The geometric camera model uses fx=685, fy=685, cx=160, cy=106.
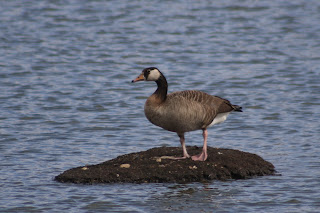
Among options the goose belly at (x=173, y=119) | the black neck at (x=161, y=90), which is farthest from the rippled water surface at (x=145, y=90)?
the black neck at (x=161, y=90)

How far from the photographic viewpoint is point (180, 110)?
12016mm

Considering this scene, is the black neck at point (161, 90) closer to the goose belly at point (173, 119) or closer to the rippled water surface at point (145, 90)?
the goose belly at point (173, 119)

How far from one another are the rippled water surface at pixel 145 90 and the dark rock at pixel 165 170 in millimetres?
220

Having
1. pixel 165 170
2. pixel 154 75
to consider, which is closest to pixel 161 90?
pixel 154 75

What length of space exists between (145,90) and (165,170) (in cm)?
1050

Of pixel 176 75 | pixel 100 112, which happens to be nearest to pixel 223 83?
pixel 176 75

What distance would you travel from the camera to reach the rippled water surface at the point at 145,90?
11.5 meters

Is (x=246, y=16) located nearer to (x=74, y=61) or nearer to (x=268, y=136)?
(x=74, y=61)

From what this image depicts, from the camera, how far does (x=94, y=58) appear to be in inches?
1072

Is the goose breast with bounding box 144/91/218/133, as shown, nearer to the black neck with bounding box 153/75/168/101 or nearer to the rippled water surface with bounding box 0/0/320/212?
the black neck with bounding box 153/75/168/101

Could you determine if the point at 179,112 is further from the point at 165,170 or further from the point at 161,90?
the point at 165,170

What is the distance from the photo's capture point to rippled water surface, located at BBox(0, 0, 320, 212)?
1147 centimetres

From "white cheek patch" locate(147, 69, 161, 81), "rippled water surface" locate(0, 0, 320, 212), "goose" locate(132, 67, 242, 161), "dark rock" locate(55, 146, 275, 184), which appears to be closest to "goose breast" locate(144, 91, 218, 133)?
"goose" locate(132, 67, 242, 161)

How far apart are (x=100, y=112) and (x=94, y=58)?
8454mm
